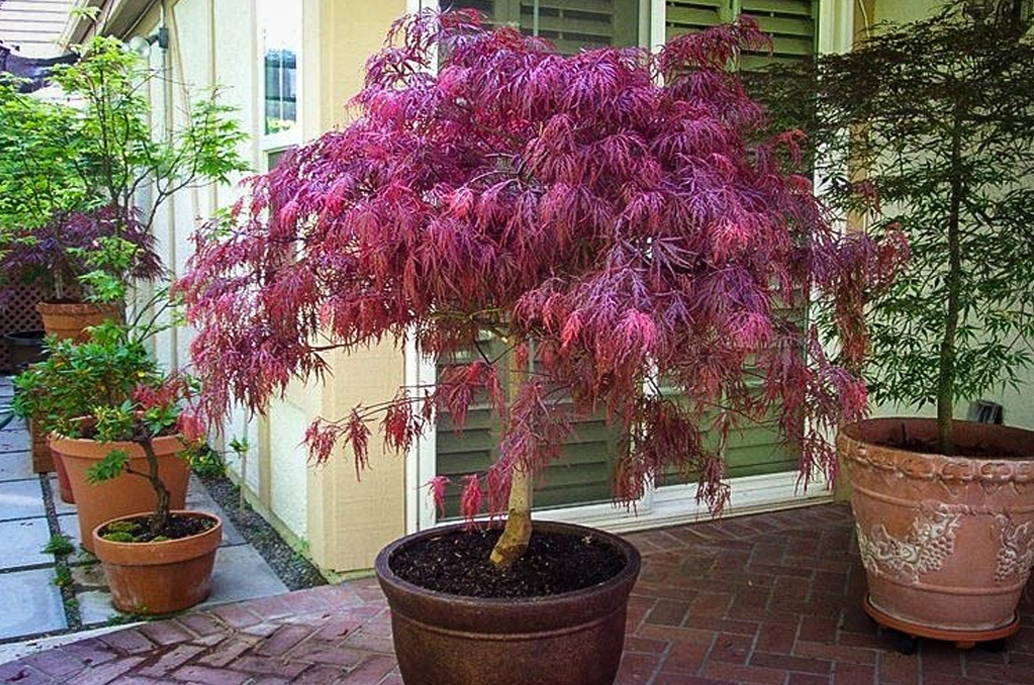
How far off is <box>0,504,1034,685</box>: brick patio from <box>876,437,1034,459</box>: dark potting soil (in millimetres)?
633

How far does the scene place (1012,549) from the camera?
3082 millimetres

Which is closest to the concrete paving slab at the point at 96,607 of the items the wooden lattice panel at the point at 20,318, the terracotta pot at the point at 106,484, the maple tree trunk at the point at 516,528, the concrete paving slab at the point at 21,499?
the terracotta pot at the point at 106,484

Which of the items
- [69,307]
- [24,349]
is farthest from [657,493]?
[24,349]

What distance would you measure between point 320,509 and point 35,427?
2.44 meters

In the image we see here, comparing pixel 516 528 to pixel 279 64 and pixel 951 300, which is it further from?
pixel 279 64

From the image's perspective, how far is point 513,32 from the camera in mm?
2537

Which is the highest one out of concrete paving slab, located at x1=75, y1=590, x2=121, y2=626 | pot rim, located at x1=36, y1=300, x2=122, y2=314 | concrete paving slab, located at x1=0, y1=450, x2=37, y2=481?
pot rim, located at x1=36, y1=300, x2=122, y2=314

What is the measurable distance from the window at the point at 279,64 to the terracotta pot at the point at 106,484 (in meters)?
1.49

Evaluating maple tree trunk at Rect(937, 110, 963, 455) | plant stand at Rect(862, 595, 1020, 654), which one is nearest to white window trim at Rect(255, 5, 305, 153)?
maple tree trunk at Rect(937, 110, 963, 455)

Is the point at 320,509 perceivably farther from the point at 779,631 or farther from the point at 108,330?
the point at 779,631

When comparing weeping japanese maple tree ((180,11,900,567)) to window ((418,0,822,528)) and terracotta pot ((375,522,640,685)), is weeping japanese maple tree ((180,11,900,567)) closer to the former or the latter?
terracotta pot ((375,522,640,685))

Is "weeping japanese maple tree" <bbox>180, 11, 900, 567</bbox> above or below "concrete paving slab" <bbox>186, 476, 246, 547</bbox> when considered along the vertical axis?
above

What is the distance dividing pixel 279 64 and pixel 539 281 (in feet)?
8.94

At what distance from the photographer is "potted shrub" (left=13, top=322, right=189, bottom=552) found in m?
3.98
